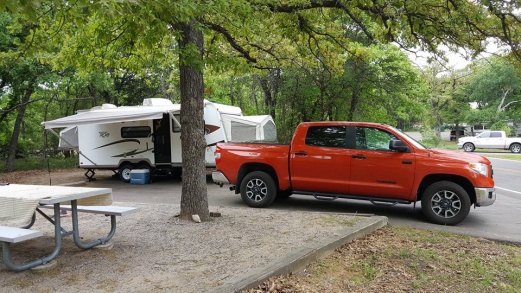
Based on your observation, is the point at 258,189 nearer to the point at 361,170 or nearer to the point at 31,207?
the point at 361,170

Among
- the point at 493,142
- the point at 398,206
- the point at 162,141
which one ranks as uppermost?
the point at 162,141

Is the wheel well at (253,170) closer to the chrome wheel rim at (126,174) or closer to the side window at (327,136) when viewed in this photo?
the side window at (327,136)

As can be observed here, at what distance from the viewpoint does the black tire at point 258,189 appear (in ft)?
28.2

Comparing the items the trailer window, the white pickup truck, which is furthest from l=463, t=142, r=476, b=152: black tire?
the trailer window

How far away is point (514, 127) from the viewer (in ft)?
148

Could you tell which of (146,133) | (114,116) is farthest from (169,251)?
(146,133)

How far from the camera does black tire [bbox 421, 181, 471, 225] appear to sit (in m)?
7.06

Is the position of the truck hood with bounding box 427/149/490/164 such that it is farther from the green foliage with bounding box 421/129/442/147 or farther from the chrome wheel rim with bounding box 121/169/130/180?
the green foliage with bounding box 421/129/442/147

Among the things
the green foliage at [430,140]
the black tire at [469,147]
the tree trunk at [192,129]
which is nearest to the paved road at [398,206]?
the tree trunk at [192,129]

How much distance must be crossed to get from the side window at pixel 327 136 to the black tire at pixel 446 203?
190cm

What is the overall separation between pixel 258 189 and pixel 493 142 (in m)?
28.5

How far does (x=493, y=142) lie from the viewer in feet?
100

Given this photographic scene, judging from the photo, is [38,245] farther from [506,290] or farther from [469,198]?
[469,198]

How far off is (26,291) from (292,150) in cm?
561
